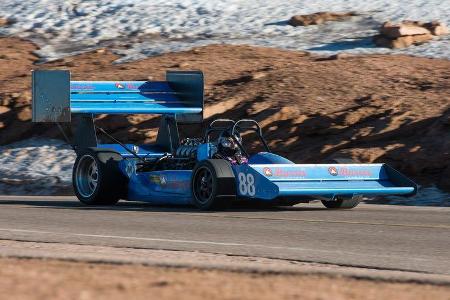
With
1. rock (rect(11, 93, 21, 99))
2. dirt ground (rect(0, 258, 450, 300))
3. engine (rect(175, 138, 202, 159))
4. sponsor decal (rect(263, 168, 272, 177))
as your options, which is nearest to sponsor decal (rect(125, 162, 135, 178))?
engine (rect(175, 138, 202, 159))

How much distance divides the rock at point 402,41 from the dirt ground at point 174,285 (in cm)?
2159

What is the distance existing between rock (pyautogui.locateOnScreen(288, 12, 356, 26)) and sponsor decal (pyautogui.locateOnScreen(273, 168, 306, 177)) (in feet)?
60.1

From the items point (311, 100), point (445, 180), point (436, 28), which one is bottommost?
point (445, 180)

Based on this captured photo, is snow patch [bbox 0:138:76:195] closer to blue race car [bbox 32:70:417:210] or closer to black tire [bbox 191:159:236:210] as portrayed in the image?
blue race car [bbox 32:70:417:210]

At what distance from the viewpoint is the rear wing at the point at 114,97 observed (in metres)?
18.4

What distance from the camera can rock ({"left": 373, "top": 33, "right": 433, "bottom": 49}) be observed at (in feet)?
99.3

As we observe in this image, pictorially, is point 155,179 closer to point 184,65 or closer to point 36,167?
point 36,167

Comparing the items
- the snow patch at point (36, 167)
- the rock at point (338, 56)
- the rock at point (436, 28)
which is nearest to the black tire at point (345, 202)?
the snow patch at point (36, 167)

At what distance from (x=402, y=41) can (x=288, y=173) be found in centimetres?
1492

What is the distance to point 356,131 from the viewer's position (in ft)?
79.3

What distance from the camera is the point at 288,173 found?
53.1 ft

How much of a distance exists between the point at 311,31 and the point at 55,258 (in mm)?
24075

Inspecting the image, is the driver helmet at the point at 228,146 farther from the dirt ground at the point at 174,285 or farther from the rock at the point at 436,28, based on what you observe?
the rock at the point at 436,28

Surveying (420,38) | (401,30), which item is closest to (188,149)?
(401,30)
